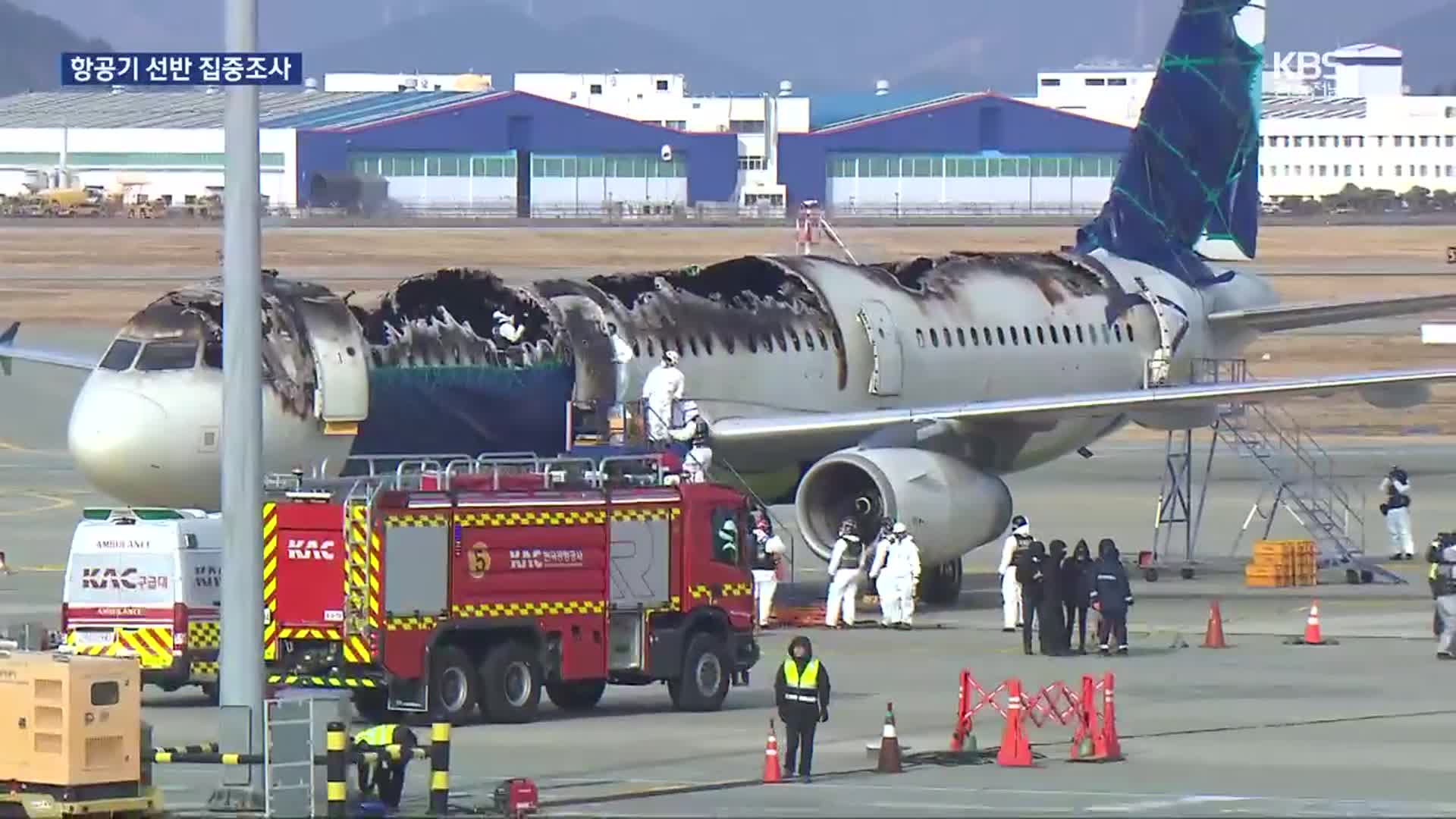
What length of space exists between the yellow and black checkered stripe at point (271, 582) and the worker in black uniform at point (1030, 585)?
10.2 meters

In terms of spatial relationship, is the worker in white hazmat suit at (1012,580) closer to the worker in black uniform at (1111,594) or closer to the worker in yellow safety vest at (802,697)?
the worker in black uniform at (1111,594)

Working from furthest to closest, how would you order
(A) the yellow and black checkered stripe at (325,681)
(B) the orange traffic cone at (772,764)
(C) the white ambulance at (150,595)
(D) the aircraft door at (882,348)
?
(D) the aircraft door at (882,348) < (C) the white ambulance at (150,595) < (A) the yellow and black checkered stripe at (325,681) < (B) the orange traffic cone at (772,764)

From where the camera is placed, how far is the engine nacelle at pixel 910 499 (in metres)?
37.8

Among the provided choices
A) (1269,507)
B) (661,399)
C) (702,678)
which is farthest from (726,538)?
(1269,507)

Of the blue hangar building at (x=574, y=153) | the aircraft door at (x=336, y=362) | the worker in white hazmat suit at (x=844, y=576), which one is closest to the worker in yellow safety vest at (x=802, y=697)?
the aircraft door at (x=336, y=362)

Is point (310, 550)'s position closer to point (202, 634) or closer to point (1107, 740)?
point (202, 634)

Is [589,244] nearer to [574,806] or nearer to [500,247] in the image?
[500,247]

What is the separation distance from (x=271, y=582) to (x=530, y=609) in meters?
2.43

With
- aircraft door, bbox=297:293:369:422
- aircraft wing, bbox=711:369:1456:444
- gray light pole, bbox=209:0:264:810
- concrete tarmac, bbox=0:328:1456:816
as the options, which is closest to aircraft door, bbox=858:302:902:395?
aircraft wing, bbox=711:369:1456:444

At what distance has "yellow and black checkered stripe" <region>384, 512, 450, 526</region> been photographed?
88.3 ft

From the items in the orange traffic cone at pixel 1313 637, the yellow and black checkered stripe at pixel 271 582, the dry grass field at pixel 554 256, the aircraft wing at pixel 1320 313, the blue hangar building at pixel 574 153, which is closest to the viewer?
the yellow and black checkered stripe at pixel 271 582

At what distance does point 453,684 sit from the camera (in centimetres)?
2756

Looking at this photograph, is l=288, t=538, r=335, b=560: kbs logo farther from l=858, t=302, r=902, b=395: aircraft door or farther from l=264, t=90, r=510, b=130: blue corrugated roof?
l=264, t=90, r=510, b=130: blue corrugated roof

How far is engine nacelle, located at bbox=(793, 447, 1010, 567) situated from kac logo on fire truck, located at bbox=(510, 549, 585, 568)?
9.85 metres
